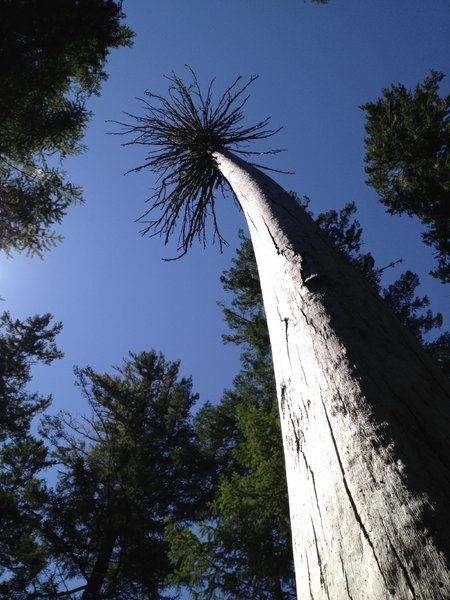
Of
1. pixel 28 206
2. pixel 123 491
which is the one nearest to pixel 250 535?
pixel 123 491

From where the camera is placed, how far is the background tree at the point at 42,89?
7164 mm

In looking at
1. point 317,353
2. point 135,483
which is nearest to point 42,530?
point 135,483

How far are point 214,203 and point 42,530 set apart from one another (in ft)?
31.2

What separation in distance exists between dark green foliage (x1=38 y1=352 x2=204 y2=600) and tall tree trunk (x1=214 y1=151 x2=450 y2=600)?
742 centimetres

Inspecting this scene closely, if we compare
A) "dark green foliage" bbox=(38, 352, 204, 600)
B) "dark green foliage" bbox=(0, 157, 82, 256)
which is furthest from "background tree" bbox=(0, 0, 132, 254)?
"dark green foliage" bbox=(38, 352, 204, 600)

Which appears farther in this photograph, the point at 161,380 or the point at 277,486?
the point at 161,380

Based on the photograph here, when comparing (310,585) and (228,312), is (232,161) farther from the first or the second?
(228,312)

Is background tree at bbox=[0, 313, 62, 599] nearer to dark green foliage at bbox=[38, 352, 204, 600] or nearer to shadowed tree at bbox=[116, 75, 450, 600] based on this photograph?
dark green foliage at bbox=[38, 352, 204, 600]

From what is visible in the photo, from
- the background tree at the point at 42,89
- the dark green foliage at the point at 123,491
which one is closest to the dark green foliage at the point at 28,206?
the background tree at the point at 42,89

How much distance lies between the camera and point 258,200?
2.61 metres

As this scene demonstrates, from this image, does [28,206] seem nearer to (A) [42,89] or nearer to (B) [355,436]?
(A) [42,89]

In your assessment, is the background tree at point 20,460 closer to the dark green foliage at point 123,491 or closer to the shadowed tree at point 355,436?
the dark green foliage at point 123,491

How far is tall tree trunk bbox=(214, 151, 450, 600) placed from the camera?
2.24 feet

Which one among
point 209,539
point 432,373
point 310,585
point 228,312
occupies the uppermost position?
point 228,312
